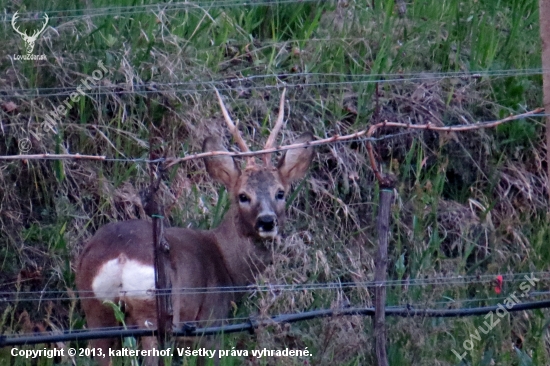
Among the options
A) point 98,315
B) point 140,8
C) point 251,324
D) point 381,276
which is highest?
point 140,8

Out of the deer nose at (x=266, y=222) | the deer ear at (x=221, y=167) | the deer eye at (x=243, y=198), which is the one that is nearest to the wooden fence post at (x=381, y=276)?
the deer nose at (x=266, y=222)

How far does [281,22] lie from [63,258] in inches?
116

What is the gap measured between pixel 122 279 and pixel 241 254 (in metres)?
1.06

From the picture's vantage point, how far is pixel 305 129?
7.04 m

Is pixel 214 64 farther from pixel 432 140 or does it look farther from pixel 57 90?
pixel 432 140

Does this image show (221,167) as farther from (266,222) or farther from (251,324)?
(251,324)

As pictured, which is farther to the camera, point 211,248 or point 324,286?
point 211,248

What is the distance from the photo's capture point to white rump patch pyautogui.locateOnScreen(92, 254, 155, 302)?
16.6ft

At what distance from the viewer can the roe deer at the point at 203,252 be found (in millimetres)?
5129

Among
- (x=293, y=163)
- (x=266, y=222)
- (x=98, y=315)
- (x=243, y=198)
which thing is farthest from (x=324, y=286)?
(x=98, y=315)

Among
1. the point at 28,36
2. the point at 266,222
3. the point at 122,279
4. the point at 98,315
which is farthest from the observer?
the point at 28,36

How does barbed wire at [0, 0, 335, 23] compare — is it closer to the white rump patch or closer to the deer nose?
the deer nose

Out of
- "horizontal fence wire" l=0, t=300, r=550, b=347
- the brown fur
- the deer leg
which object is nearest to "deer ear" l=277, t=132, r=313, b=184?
the brown fur

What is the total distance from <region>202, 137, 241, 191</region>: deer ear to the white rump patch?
1.10 meters
